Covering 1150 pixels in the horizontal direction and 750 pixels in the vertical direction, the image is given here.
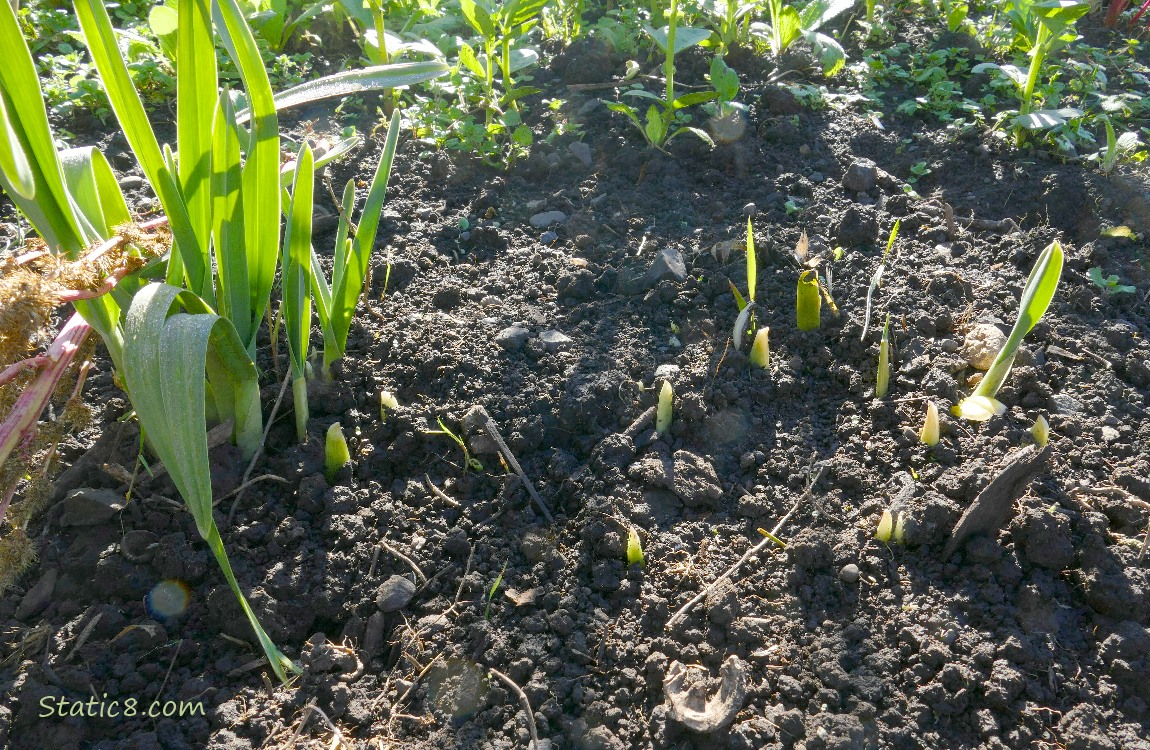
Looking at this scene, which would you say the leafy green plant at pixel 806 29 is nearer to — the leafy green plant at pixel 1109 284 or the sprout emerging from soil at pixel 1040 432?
the leafy green plant at pixel 1109 284

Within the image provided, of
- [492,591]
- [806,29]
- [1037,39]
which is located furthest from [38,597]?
[1037,39]

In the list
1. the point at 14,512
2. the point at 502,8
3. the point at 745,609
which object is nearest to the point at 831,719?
the point at 745,609

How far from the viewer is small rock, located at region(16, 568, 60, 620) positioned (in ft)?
4.90

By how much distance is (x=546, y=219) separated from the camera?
2.38m

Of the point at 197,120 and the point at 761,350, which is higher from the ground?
the point at 197,120

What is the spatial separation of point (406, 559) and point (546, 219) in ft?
3.84

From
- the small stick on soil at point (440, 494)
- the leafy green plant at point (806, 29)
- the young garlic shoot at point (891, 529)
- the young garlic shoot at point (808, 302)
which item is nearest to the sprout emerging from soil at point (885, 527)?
the young garlic shoot at point (891, 529)

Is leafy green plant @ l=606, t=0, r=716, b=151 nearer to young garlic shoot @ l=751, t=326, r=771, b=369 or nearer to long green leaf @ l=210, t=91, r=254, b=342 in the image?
young garlic shoot @ l=751, t=326, r=771, b=369

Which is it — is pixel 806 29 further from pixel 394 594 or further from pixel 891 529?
pixel 394 594

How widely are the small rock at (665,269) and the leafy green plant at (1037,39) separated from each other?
1179 mm

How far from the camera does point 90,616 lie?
1474 mm

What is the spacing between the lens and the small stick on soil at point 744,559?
1.47m

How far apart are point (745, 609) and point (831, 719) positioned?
0.23m

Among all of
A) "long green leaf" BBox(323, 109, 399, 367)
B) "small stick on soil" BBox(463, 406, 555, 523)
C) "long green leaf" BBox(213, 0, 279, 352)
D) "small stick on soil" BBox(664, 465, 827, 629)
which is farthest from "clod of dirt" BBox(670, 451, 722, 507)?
"long green leaf" BBox(213, 0, 279, 352)
